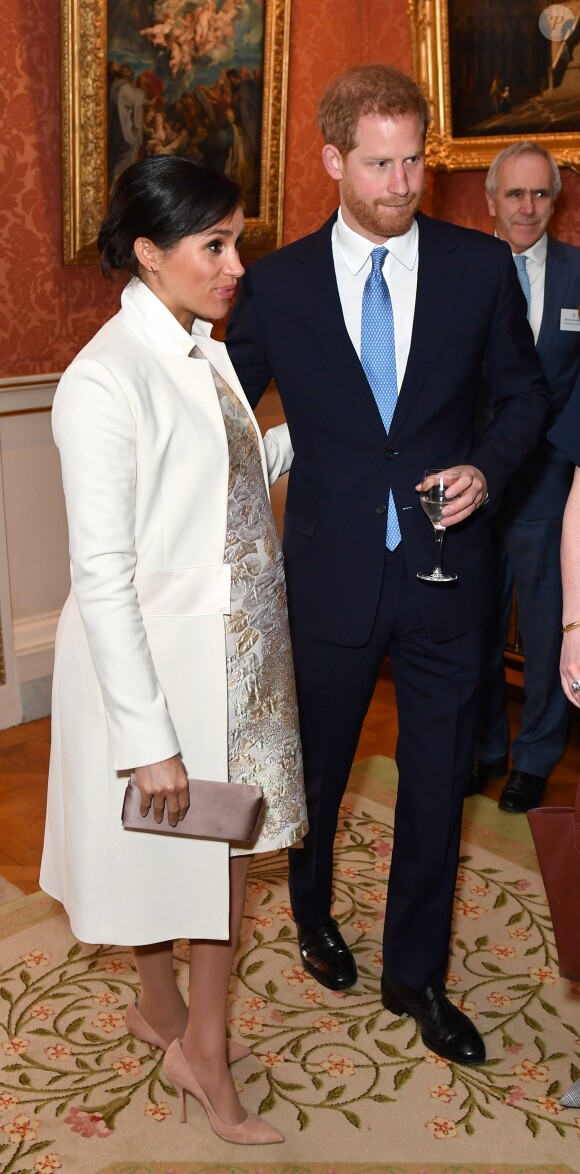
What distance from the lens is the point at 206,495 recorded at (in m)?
2.24

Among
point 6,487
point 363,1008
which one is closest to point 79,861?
point 363,1008

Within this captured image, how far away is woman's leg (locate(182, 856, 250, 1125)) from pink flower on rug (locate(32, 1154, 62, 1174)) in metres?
0.34

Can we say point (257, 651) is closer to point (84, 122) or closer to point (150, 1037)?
point (150, 1037)

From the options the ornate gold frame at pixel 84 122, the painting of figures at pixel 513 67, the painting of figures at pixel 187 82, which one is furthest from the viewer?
the painting of figures at pixel 513 67

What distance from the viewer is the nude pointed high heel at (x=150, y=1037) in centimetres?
285

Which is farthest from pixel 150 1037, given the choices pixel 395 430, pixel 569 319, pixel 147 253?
pixel 569 319

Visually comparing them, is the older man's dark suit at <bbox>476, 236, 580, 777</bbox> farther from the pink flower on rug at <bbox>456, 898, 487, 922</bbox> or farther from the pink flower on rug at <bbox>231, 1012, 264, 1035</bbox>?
the pink flower on rug at <bbox>231, 1012, 264, 1035</bbox>

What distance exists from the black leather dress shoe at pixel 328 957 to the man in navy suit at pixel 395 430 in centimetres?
37

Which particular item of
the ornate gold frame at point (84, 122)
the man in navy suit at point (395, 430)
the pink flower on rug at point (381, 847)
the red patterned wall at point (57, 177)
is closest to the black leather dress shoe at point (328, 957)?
the man in navy suit at point (395, 430)

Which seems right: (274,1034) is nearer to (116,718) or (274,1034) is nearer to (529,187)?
(116,718)

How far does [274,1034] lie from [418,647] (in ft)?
3.51

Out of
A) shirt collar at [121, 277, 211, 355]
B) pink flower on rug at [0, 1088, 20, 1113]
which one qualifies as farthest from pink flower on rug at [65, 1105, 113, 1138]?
shirt collar at [121, 277, 211, 355]

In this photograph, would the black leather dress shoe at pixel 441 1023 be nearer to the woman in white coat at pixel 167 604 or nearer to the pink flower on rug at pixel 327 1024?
the pink flower on rug at pixel 327 1024

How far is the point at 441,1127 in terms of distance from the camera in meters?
2.65
